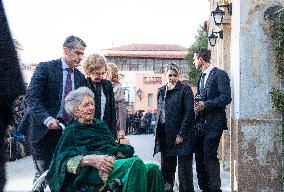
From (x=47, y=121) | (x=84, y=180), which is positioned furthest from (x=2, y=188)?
(x=47, y=121)

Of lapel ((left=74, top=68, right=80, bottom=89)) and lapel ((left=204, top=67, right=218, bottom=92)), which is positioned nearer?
lapel ((left=74, top=68, right=80, bottom=89))

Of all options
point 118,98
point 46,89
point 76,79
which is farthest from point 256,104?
point 46,89

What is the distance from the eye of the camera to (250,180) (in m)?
6.97

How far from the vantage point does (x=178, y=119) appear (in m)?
7.21

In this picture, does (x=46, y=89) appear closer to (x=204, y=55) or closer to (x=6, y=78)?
(x=204, y=55)

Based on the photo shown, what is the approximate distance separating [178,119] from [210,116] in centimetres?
43

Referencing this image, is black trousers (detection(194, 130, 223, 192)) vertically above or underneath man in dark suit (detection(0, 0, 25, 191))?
underneath

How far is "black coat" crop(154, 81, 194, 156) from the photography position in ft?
23.3

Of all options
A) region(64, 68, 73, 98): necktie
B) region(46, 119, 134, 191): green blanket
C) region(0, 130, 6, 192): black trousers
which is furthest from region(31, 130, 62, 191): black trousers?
region(0, 130, 6, 192): black trousers

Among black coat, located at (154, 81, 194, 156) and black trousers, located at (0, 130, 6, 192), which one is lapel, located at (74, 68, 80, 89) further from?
black trousers, located at (0, 130, 6, 192)

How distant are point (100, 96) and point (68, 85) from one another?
0.64 metres

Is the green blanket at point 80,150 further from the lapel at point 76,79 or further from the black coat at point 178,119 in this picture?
the black coat at point 178,119

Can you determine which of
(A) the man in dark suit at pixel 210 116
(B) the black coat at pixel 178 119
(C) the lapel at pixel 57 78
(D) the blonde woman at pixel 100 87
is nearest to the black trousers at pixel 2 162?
(C) the lapel at pixel 57 78

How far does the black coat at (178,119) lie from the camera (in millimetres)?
7098
